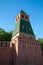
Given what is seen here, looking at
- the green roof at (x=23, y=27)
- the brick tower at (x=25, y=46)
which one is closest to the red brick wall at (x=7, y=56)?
the brick tower at (x=25, y=46)

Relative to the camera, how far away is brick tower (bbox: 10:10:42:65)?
22.6 m

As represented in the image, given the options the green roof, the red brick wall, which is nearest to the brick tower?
the green roof

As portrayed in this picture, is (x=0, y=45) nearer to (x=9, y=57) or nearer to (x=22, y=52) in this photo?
(x=9, y=57)

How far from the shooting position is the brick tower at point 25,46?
22561mm

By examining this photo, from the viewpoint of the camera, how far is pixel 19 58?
2206 centimetres

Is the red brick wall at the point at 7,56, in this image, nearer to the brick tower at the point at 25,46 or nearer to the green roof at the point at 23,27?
the brick tower at the point at 25,46

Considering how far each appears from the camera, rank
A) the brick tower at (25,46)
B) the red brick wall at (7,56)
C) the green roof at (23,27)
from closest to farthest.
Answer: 1. the red brick wall at (7,56)
2. the brick tower at (25,46)
3. the green roof at (23,27)

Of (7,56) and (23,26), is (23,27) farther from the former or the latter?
(7,56)

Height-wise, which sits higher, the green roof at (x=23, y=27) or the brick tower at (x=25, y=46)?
the green roof at (x=23, y=27)

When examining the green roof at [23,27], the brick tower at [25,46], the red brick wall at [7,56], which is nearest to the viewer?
the red brick wall at [7,56]

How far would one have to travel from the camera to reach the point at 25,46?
77.1 feet

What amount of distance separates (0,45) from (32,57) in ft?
21.7

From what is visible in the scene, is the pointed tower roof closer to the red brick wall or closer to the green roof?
the green roof

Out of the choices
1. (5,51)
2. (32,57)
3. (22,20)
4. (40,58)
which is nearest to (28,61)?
(32,57)
